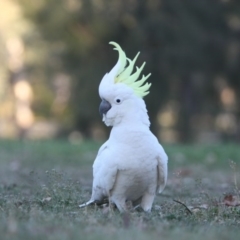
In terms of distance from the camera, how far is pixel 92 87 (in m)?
19.7

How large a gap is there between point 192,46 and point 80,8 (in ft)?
12.0

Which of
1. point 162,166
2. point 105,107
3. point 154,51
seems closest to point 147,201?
point 162,166

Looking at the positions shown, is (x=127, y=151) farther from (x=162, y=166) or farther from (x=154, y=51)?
(x=154, y=51)

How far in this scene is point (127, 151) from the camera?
14.8 feet

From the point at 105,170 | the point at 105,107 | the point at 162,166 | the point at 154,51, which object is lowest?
the point at 105,170

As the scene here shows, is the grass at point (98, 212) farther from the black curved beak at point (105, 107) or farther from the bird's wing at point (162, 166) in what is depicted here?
the black curved beak at point (105, 107)

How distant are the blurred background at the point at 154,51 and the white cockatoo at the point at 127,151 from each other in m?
13.8

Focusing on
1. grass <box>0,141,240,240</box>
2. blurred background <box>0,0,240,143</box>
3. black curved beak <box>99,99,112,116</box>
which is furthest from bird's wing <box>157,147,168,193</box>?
blurred background <box>0,0,240,143</box>

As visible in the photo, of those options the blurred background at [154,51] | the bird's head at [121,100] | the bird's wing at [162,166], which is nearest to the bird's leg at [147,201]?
the bird's wing at [162,166]

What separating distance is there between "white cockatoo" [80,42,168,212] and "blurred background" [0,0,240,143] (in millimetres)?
13759

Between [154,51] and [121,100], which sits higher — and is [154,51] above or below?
above

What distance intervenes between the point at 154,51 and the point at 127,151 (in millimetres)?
15086

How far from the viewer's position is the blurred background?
19297 mm

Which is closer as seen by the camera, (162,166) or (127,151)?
(127,151)
